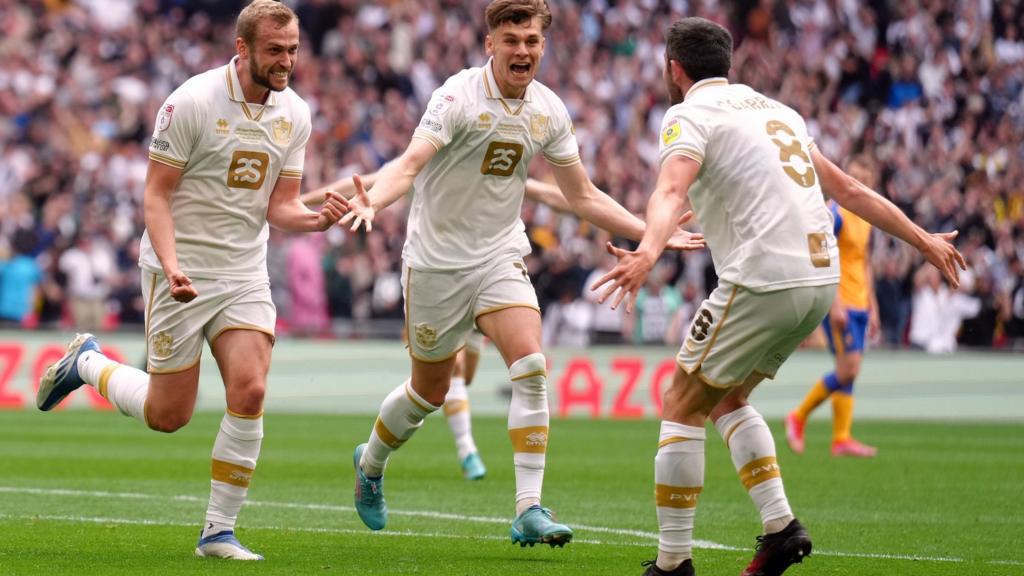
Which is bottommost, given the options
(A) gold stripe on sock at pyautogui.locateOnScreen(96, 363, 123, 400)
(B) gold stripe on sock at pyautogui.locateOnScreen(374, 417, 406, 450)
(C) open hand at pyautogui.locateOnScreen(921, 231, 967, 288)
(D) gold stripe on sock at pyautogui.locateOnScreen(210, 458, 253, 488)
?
(B) gold stripe on sock at pyautogui.locateOnScreen(374, 417, 406, 450)

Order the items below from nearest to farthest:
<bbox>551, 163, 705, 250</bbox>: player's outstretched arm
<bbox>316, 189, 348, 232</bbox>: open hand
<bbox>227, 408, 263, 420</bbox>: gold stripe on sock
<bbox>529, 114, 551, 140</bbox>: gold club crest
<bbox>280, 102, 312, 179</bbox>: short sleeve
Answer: <bbox>316, 189, 348, 232</bbox>: open hand
<bbox>227, 408, 263, 420</bbox>: gold stripe on sock
<bbox>280, 102, 312, 179</bbox>: short sleeve
<bbox>529, 114, 551, 140</bbox>: gold club crest
<bbox>551, 163, 705, 250</bbox>: player's outstretched arm

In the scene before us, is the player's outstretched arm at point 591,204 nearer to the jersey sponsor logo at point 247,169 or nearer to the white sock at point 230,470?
the jersey sponsor logo at point 247,169

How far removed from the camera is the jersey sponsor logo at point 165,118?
8.00 m

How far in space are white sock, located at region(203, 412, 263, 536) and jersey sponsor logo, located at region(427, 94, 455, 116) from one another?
177 centimetres

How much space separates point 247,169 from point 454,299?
1.34 meters

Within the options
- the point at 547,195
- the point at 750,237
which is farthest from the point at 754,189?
the point at 547,195

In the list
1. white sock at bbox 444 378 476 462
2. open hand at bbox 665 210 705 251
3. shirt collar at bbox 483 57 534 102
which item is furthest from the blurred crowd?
open hand at bbox 665 210 705 251

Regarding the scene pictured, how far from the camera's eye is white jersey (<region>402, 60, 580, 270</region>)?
8.63 metres

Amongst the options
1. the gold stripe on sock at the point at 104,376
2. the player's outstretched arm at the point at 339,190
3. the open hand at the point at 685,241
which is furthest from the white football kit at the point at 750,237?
the gold stripe on sock at the point at 104,376

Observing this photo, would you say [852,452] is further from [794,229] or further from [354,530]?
[794,229]

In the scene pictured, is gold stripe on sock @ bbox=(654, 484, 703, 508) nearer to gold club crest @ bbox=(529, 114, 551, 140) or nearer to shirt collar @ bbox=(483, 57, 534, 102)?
gold club crest @ bbox=(529, 114, 551, 140)

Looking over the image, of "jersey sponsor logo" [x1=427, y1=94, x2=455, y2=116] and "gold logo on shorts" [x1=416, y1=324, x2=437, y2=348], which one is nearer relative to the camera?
"jersey sponsor logo" [x1=427, y1=94, x2=455, y2=116]

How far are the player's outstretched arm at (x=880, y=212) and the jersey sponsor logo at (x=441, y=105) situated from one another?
2.03m

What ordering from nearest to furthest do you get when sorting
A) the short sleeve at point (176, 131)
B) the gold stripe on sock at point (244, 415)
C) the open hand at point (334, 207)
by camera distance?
the open hand at point (334, 207) → the short sleeve at point (176, 131) → the gold stripe on sock at point (244, 415)
